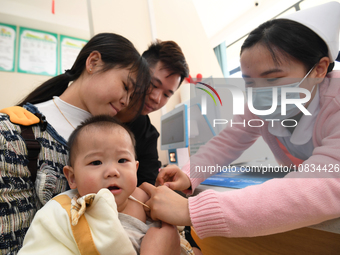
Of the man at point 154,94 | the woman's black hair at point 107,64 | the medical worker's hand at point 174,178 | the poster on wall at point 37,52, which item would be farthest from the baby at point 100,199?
the poster on wall at point 37,52

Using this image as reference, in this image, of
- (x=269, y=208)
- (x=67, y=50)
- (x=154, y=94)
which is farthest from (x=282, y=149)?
(x=67, y=50)

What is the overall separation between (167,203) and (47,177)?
0.43 metres

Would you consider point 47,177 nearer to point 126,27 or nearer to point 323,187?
point 323,187

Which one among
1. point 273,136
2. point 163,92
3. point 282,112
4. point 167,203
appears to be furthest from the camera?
point 163,92

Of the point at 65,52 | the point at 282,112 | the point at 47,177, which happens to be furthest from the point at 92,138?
the point at 65,52

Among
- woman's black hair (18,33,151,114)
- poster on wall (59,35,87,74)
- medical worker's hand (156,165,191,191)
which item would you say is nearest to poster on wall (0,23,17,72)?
poster on wall (59,35,87,74)

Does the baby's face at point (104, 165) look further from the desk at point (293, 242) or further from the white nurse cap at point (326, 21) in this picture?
the white nurse cap at point (326, 21)

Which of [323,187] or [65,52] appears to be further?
[65,52]

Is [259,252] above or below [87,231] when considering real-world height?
below

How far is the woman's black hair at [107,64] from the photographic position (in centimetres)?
100

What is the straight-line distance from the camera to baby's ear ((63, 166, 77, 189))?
71cm

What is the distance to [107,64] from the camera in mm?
990

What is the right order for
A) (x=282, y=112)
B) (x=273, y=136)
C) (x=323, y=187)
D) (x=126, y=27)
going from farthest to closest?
1. (x=126, y=27)
2. (x=273, y=136)
3. (x=282, y=112)
4. (x=323, y=187)

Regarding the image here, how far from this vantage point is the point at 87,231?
524 mm
